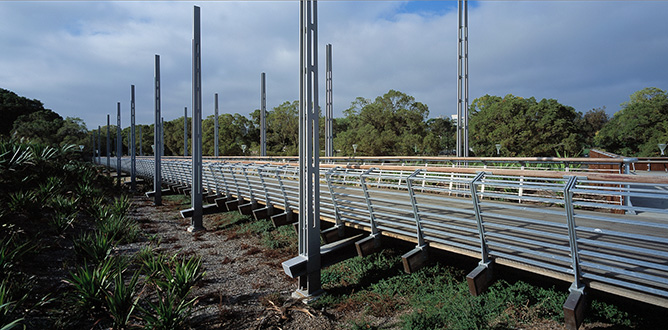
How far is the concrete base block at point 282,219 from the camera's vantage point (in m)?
7.71

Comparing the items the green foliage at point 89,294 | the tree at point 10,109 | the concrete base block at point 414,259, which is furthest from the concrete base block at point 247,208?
the tree at point 10,109

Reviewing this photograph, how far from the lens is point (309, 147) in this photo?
540cm

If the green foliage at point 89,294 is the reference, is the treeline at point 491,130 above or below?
above

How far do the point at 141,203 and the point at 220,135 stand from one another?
34688 mm

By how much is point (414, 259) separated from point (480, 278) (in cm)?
94

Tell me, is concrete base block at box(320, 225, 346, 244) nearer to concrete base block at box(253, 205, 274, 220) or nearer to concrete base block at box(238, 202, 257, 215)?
concrete base block at box(253, 205, 274, 220)

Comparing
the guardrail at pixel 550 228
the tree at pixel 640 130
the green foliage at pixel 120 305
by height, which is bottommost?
the green foliage at pixel 120 305

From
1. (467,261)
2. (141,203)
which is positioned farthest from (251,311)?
(141,203)

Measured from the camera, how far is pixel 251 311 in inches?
209

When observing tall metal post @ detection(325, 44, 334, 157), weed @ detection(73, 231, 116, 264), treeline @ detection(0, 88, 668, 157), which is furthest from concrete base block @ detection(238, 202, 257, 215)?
treeline @ detection(0, 88, 668, 157)

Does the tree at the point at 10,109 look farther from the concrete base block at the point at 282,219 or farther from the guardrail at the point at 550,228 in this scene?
the guardrail at the point at 550,228

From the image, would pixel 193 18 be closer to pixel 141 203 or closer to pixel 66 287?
pixel 66 287

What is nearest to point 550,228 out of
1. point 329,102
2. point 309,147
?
point 309,147

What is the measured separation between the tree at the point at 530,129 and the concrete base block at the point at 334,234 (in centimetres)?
3153
